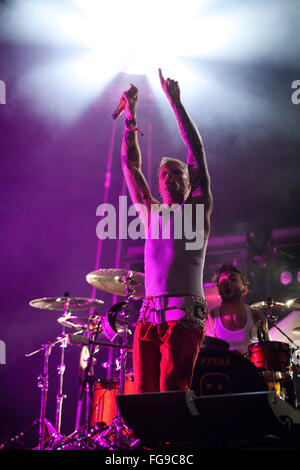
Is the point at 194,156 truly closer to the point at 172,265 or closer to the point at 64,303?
the point at 172,265

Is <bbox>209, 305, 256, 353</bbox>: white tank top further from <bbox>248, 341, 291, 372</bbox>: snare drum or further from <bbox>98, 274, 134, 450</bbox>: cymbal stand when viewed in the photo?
<bbox>98, 274, 134, 450</bbox>: cymbal stand

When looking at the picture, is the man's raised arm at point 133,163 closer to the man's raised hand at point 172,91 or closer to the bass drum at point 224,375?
the man's raised hand at point 172,91

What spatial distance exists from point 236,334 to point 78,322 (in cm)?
269

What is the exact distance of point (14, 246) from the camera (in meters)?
6.52

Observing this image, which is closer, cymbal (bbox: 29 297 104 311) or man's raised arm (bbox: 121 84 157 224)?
man's raised arm (bbox: 121 84 157 224)

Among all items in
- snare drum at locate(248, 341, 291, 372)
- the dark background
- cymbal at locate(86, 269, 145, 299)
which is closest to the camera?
snare drum at locate(248, 341, 291, 372)

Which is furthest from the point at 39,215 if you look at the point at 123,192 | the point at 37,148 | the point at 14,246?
the point at 123,192

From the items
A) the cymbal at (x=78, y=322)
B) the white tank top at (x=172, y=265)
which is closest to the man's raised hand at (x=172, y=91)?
the white tank top at (x=172, y=265)

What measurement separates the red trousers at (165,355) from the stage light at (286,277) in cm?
489

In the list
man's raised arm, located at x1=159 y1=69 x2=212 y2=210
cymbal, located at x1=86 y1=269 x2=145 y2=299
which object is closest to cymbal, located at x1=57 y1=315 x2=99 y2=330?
cymbal, located at x1=86 y1=269 x2=145 y2=299

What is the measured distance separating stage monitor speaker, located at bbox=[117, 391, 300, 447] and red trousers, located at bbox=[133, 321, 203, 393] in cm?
21

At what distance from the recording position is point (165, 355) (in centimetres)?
217

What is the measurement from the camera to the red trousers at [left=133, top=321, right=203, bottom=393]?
2.12m

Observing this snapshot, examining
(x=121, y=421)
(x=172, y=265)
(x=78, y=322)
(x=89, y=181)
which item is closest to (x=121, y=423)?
(x=121, y=421)
